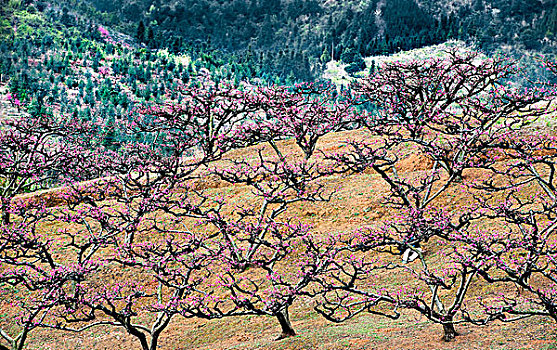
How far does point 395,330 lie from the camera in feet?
43.1

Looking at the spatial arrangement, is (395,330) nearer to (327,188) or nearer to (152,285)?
(152,285)

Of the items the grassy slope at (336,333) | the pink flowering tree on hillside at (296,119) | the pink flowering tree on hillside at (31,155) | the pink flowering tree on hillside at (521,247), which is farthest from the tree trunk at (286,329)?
the pink flowering tree on hillside at (31,155)

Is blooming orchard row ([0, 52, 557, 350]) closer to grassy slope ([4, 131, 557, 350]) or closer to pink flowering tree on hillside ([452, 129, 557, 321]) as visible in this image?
pink flowering tree on hillside ([452, 129, 557, 321])

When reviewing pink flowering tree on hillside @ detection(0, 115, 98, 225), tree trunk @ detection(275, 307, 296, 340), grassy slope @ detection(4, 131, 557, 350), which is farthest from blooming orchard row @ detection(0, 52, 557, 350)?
grassy slope @ detection(4, 131, 557, 350)

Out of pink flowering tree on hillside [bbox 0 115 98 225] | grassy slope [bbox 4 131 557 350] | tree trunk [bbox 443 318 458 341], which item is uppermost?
pink flowering tree on hillside [bbox 0 115 98 225]

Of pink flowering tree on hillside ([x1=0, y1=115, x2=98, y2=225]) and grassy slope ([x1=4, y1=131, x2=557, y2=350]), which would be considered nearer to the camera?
grassy slope ([x1=4, y1=131, x2=557, y2=350])

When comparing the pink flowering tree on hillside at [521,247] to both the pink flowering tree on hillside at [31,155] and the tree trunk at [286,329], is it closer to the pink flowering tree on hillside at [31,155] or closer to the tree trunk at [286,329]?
the tree trunk at [286,329]

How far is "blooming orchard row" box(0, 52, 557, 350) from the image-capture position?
11328mm

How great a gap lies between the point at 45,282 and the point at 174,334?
213 inches

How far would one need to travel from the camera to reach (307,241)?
13898 mm

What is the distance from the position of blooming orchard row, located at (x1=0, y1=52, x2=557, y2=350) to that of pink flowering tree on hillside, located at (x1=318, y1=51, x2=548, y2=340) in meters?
0.11

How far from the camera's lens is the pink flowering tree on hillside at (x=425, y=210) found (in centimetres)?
1107

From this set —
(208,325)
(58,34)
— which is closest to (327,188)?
(208,325)

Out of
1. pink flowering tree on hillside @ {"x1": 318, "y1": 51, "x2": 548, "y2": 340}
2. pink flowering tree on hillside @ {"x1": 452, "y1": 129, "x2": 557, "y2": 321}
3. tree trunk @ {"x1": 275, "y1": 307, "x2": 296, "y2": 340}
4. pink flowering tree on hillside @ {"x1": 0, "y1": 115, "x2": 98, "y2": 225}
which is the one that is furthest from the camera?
pink flowering tree on hillside @ {"x1": 0, "y1": 115, "x2": 98, "y2": 225}
